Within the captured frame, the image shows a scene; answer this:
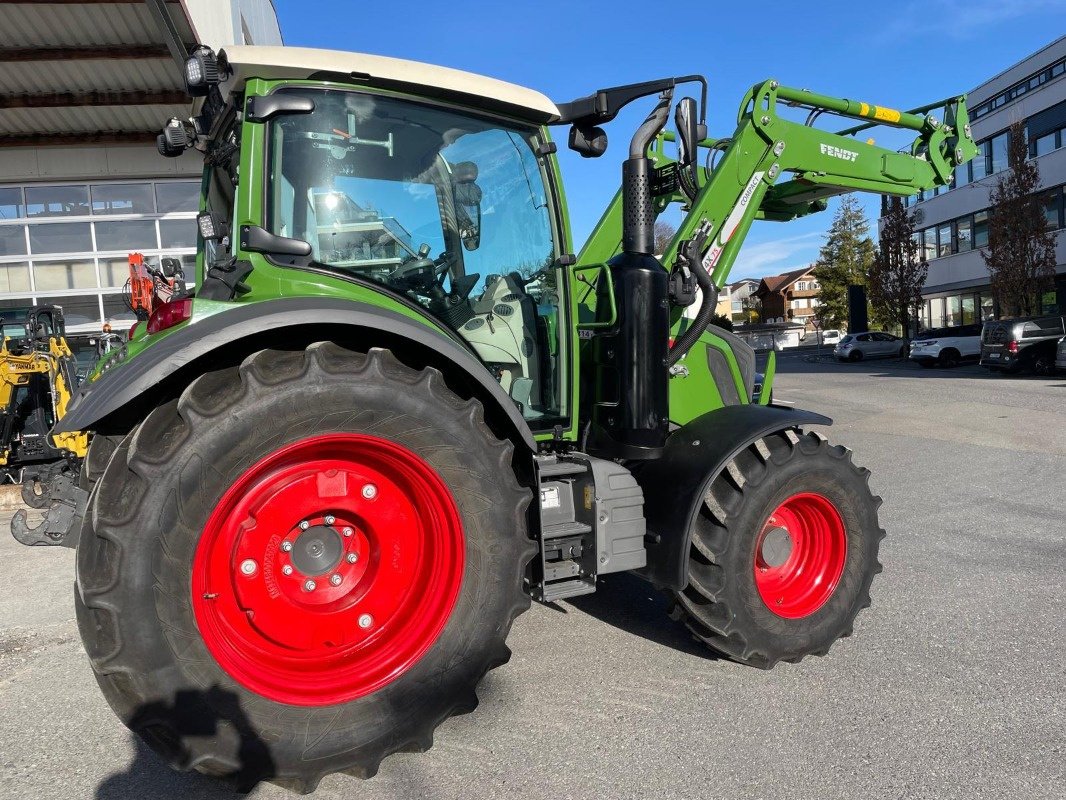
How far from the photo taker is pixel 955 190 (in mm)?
37656

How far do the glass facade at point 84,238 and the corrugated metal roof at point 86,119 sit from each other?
1.09 m

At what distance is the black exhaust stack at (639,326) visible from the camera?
3.34m

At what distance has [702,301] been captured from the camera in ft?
12.2

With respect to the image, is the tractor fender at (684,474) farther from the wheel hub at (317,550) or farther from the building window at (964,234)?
the building window at (964,234)

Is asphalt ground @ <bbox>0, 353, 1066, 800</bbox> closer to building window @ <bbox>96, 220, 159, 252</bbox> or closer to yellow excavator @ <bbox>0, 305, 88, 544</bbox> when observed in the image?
yellow excavator @ <bbox>0, 305, 88, 544</bbox>

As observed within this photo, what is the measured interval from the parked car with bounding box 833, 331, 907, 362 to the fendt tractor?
103ft

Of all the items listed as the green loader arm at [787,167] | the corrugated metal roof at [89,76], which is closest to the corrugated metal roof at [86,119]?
the corrugated metal roof at [89,76]

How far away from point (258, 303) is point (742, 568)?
2.20m

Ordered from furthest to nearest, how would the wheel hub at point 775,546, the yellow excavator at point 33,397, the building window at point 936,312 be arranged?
the building window at point 936,312 → the yellow excavator at point 33,397 → the wheel hub at point 775,546

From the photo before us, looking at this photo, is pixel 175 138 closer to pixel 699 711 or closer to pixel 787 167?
pixel 787 167

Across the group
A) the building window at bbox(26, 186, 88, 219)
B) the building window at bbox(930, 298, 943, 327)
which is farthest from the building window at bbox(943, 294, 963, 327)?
the building window at bbox(26, 186, 88, 219)

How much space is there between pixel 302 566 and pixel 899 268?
33.6m

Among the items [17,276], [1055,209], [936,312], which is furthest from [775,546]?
[936,312]

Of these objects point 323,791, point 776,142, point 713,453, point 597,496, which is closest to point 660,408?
Result: point 713,453
